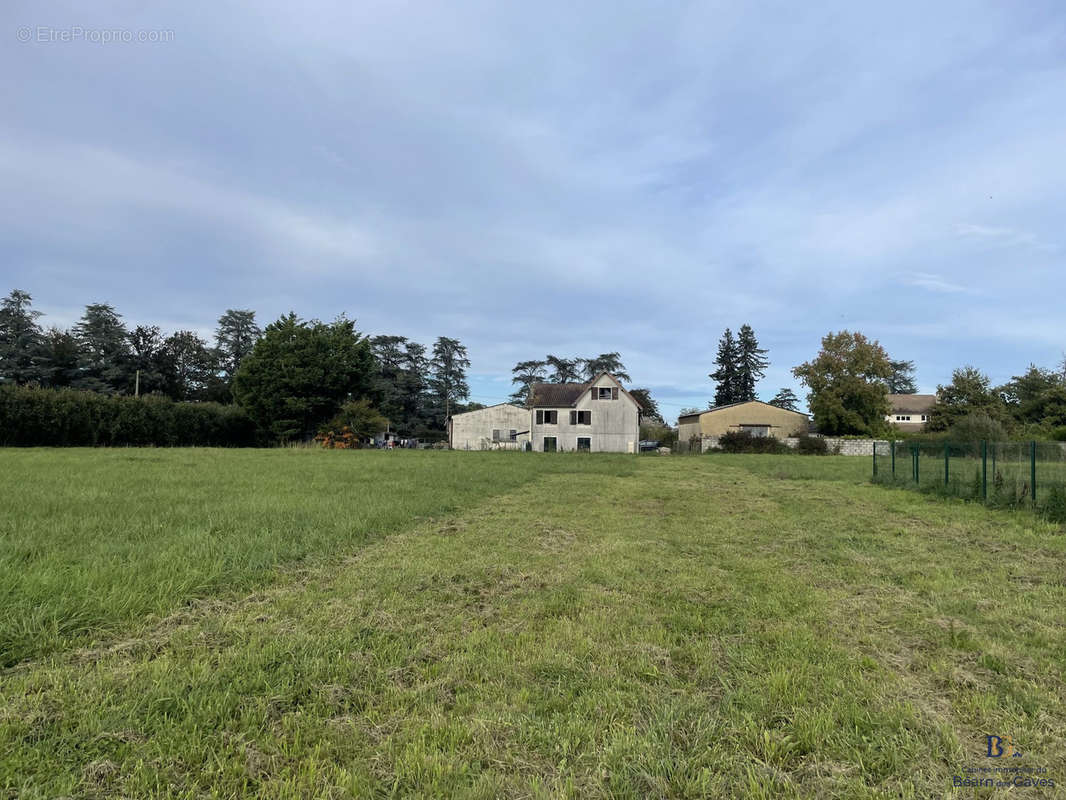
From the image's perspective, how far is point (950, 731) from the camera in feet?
8.37

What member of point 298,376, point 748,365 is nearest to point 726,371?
point 748,365

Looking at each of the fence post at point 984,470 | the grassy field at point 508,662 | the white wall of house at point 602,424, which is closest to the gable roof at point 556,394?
the white wall of house at point 602,424

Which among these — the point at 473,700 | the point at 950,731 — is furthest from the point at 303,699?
the point at 950,731

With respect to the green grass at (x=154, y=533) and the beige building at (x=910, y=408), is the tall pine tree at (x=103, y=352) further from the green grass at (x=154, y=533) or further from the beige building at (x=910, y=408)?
the beige building at (x=910, y=408)

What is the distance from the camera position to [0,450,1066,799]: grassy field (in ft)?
7.52

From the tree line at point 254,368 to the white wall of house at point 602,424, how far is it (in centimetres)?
1558

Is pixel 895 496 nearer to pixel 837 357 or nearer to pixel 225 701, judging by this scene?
pixel 225 701

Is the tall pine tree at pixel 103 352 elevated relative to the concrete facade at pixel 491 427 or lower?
elevated

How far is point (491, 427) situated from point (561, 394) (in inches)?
370

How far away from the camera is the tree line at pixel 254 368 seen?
4350cm

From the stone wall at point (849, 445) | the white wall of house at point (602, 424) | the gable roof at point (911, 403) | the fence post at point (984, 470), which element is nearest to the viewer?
the fence post at point (984, 470)

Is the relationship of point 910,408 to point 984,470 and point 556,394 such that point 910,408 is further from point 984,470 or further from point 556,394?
point 984,470

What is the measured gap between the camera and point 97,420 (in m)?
31.1

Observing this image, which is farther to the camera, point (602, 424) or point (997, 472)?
point (602, 424)
